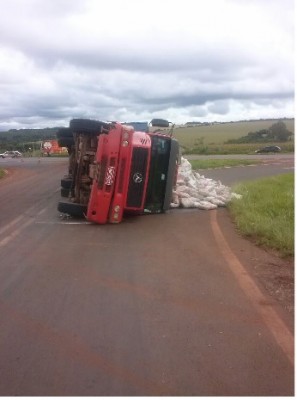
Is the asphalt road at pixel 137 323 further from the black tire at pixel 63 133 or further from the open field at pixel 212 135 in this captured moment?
the open field at pixel 212 135

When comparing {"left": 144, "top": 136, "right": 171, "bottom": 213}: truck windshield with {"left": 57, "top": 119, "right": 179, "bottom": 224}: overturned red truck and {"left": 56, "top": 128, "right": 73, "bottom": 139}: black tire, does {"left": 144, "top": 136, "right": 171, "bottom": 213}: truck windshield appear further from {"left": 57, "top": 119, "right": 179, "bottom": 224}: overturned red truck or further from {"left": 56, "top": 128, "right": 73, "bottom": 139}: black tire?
{"left": 56, "top": 128, "right": 73, "bottom": 139}: black tire

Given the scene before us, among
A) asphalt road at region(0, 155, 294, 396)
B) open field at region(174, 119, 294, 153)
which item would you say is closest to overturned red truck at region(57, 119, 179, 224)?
asphalt road at region(0, 155, 294, 396)

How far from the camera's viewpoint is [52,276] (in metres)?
6.56

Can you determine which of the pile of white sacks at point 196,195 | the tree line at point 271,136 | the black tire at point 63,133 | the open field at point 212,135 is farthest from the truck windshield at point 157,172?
the tree line at point 271,136

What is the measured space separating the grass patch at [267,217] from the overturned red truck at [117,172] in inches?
73.5

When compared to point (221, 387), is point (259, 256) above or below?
above

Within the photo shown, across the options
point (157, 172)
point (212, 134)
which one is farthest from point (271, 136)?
point (157, 172)

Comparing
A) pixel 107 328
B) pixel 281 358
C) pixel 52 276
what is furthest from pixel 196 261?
pixel 281 358

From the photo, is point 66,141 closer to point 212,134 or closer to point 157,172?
point 157,172

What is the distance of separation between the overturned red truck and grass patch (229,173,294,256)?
1867 millimetres

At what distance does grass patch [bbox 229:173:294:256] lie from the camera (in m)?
8.37

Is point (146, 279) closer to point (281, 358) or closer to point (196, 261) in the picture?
point (196, 261)

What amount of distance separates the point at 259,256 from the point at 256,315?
8.67ft

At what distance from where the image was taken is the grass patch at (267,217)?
8.37 m
